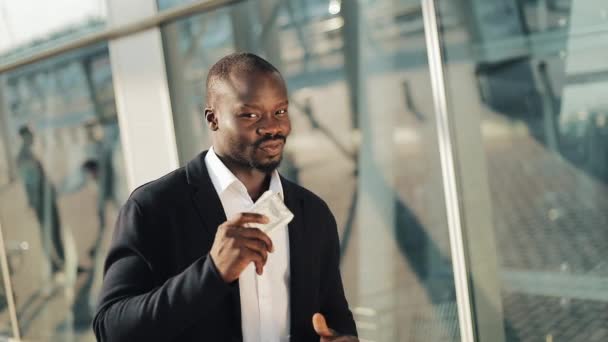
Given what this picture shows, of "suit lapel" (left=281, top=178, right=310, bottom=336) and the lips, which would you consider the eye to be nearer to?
the lips

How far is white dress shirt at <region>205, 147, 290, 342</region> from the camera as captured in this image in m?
1.77

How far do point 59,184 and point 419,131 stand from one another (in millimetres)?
3427

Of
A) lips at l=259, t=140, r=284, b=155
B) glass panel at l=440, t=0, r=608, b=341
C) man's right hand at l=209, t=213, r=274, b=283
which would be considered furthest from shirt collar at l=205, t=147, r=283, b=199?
glass panel at l=440, t=0, r=608, b=341

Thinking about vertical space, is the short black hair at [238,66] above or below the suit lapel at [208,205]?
above

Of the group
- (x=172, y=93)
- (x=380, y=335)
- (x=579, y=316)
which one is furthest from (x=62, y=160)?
(x=579, y=316)

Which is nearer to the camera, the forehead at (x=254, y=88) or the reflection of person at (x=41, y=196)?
the forehead at (x=254, y=88)

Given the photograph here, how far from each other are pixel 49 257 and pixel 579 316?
452cm

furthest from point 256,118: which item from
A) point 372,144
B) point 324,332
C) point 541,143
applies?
point 372,144

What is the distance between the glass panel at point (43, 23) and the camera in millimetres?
5242

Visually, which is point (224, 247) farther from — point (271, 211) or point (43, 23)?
point (43, 23)

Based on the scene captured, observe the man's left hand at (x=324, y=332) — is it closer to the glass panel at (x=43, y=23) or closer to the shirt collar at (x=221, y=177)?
the shirt collar at (x=221, y=177)

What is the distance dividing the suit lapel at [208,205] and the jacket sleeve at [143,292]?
0.06 metres

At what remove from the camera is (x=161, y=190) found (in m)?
1.77

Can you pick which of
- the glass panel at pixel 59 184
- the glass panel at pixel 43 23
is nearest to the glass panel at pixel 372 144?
the glass panel at pixel 43 23
